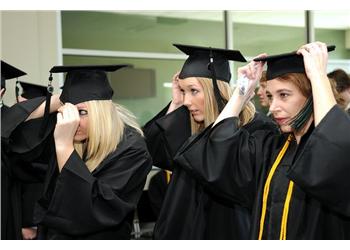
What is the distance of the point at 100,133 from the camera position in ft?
7.50

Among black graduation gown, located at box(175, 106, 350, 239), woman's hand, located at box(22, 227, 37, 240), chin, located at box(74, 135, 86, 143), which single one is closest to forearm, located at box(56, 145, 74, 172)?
chin, located at box(74, 135, 86, 143)

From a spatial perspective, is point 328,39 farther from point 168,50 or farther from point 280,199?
point 280,199

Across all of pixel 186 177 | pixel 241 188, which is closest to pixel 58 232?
pixel 186 177

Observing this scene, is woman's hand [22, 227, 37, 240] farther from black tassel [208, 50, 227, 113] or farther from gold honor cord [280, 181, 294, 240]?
gold honor cord [280, 181, 294, 240]

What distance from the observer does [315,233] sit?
1842 millimetres

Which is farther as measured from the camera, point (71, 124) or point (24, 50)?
point (24, 50)

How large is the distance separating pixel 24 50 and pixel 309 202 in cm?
469

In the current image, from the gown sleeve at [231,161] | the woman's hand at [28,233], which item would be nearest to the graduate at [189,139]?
the gown sleeve at [231,161]

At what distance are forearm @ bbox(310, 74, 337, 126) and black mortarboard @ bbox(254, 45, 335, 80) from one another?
0.66ft

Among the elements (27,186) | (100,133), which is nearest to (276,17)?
(27,186)

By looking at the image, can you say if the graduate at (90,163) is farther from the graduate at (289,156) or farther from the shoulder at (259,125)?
the shoulder at (259,125)

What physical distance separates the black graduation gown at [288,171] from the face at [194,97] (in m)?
0.42

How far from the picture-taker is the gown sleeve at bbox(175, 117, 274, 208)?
6.79 ft

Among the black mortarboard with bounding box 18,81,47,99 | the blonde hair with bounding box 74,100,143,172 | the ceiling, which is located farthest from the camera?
the ceiling
